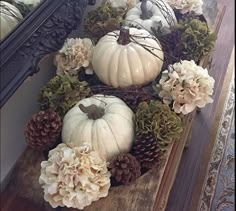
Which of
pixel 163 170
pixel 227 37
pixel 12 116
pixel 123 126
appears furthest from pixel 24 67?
pixel 227 37

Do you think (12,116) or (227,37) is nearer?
(12,116)

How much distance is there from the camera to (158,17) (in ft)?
3.09

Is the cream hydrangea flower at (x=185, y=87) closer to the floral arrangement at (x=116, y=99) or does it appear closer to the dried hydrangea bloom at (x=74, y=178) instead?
the floral arrangement at (x=116, y=99)

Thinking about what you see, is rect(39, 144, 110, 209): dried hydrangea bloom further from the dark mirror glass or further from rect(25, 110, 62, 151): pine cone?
the dark mirror glass

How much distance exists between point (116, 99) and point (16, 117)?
0.20 meters

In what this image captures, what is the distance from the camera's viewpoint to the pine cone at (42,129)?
73 cm

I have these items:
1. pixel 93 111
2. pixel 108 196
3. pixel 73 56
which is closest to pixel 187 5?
pixel 73 56

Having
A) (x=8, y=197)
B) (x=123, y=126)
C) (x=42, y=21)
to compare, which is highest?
(x=42, y=21)

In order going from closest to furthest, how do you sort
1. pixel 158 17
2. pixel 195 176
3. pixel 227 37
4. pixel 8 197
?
pixel 8 197, pixel 158 17, pixel 195 176, pixel 227 37

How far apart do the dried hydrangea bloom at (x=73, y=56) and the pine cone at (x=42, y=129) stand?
0.15 metres

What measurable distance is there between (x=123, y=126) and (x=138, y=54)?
161 mm

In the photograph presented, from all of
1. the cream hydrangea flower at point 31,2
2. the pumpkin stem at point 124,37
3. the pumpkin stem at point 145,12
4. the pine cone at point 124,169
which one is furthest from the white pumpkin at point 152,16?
the pine cone at point 124,169

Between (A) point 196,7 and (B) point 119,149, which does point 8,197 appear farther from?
(A) point 196,7

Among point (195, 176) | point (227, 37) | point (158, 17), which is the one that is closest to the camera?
point (158, 17)
